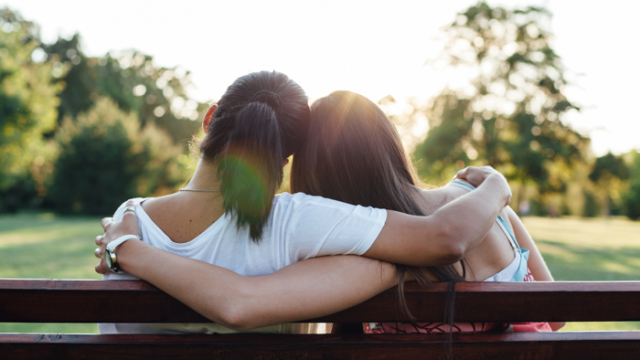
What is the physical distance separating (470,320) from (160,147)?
32.5 meters

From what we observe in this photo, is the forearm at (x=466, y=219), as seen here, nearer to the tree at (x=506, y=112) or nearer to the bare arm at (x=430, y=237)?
the bare arm at (x=430, y=237)

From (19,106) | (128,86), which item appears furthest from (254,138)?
(128,86)

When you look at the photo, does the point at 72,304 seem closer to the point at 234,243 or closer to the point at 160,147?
the point at 234,243

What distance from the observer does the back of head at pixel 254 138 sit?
1.55 m

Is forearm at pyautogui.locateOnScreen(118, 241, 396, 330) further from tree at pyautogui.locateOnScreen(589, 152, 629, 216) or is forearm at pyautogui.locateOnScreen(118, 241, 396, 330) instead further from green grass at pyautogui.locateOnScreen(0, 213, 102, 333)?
tree at pyautogui.locateOnScreen(589, 152, 629, 216)

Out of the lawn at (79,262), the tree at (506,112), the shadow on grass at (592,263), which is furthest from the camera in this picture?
the tree at (506,112)

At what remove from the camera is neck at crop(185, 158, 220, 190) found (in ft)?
5.83

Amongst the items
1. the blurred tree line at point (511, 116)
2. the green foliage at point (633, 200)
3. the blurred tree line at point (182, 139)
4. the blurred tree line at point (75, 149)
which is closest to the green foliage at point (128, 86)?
the blurred tree line at point (182, 139)

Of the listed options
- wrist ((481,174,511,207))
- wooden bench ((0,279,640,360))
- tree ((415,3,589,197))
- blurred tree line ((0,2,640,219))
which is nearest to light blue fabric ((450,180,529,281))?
wrist ((481,174,511,207))

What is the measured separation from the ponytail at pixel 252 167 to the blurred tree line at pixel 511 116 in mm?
20911

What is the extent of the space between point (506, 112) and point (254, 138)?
23.3 metres

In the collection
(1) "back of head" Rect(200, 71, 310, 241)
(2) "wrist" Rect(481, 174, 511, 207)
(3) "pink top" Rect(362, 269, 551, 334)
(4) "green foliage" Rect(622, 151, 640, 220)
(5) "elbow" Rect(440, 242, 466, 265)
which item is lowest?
(4) "green foliage" Rect(622, 151, 640, 220)

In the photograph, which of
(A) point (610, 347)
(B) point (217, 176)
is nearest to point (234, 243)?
(B) point (217, 176)

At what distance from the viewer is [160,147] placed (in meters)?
31.6
